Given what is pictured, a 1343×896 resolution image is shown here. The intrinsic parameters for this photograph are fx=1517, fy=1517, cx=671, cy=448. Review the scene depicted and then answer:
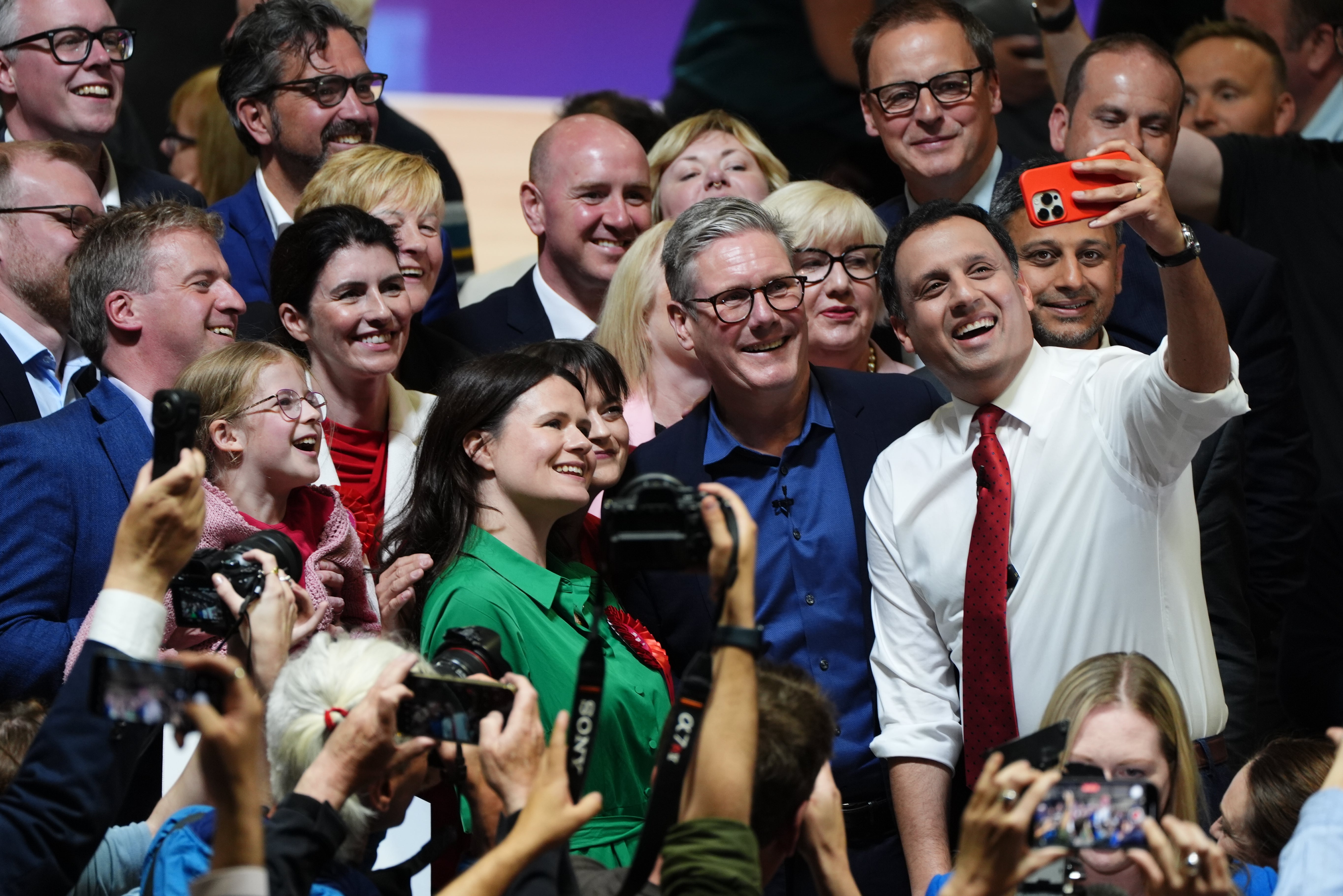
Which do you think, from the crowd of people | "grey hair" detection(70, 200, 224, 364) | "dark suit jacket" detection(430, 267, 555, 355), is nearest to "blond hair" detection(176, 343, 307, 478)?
the crowd of people

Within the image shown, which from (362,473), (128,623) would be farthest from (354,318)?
(128,623)

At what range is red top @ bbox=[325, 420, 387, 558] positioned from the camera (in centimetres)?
311

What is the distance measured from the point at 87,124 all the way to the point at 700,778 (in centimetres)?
280

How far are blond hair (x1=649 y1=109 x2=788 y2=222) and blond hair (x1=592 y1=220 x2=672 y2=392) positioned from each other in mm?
662

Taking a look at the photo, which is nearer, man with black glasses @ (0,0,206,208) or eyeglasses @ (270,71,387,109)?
man with black glasses @ (0,0,206,208)

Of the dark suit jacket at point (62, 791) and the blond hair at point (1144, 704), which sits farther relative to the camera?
the blond hair at point (1144, 704)

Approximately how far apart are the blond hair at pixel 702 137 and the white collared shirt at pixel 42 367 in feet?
5.37

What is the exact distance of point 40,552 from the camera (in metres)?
2.58

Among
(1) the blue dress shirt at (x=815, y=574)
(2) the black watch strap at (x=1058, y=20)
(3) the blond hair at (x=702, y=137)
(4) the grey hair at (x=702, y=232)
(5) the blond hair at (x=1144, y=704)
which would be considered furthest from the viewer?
(2) the black watch strap at (x=1058, y=20)

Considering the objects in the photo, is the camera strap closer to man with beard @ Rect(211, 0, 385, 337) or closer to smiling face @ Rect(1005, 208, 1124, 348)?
smiling face @ Rect(1005, 208, 1124, 348)

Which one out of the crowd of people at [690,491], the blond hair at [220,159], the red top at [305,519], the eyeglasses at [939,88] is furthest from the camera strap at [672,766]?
the blond hair at [220,159]

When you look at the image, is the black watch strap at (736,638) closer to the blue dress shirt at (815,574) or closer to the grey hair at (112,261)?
the blue dress shirt at (815,574)

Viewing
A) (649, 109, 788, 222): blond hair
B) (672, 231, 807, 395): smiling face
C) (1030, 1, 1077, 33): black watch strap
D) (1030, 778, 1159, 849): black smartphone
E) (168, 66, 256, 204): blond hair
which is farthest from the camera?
(168, 66, 256, 204): blond hair

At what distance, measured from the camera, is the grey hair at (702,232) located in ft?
10.2
